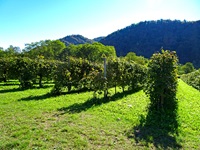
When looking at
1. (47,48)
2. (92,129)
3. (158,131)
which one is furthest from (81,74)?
(47,48)

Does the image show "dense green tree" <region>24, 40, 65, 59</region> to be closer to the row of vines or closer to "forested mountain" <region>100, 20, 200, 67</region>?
the row of vines

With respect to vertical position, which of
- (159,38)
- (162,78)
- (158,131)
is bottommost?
(158,131)

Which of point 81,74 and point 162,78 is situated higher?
point 81,74

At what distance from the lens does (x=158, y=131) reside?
6223mm

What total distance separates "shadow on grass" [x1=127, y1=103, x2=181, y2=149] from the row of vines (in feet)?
13.4

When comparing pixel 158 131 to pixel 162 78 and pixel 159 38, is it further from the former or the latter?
pixel 159 38

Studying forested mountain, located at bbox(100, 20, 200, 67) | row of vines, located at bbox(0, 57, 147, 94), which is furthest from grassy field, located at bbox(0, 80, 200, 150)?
forested mountain, located at bbox(100, 20, 200, 67)

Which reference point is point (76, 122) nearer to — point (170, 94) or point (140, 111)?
point (140, 111)

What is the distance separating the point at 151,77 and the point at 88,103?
346 cm

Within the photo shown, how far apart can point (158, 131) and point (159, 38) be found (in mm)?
166942

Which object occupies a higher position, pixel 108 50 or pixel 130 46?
pixel 130 46

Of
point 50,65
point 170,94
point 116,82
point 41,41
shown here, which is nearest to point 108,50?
point 41,41

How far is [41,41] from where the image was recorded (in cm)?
5853

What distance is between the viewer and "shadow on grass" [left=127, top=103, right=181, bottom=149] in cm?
541
